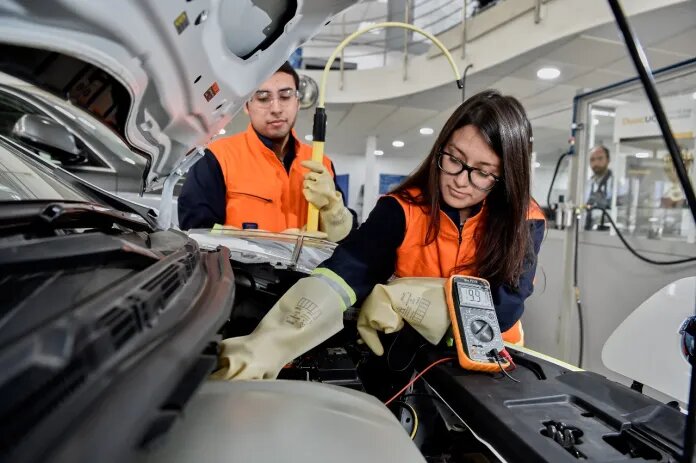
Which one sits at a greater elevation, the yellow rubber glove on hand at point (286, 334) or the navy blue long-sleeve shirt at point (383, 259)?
the navy blue long-sleeve shirt at point (383, 259)

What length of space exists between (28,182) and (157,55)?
312 mm

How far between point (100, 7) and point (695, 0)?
121 inches

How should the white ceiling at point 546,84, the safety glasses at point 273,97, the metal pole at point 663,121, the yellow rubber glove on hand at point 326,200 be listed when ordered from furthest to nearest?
1. the white ceiling at point 546,84
2. the safety glasses at point 273,97
3. the yellow rubber glove on hand at point 326,200
4. the metal pole at point 663,121

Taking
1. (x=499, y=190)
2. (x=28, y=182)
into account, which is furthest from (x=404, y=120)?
(x=28, y=182)

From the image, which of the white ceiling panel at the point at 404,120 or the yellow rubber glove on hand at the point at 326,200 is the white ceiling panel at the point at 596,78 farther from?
the yellow rubber glove on hand at the point at 326,200

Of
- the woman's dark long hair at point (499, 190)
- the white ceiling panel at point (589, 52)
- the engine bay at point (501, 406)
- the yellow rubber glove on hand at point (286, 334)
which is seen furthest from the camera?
the white ceiling panel at point (589, 52)

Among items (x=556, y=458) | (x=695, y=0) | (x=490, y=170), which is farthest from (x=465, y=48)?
(x=556, y=458)

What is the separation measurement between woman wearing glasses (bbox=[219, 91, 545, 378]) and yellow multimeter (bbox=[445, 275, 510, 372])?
0.15 m

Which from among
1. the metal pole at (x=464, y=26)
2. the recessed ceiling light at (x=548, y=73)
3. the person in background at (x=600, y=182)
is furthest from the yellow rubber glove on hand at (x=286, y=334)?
the recessed ceiling light at (x=548, y=73)

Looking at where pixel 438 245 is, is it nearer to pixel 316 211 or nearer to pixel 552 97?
pixel 316 211

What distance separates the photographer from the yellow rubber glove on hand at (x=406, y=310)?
0.87 metres

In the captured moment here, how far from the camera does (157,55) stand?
796 millimetres

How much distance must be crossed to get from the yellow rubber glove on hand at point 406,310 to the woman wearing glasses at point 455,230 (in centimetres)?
4

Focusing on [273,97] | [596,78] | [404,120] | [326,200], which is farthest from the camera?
[404,120]
